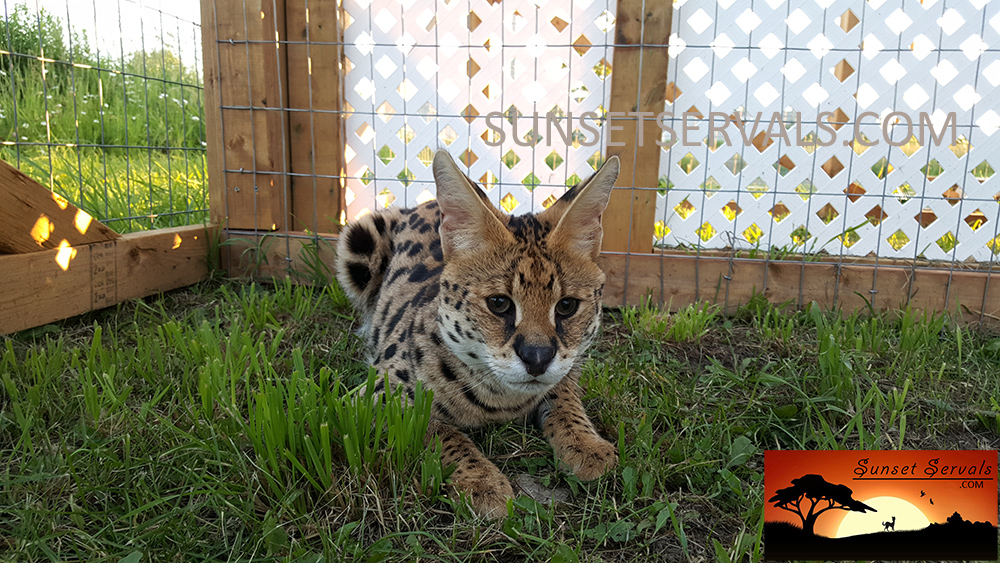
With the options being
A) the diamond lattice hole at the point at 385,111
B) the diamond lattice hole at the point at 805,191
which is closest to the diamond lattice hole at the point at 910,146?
the diamond lattice hole at the point at 805,191

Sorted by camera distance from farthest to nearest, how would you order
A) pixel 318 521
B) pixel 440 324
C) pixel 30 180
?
1. pixel 30 180
2. pixel 440 324
3. pixel 318 521

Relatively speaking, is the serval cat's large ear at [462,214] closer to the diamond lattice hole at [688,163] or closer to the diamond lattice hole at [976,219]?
the diamond lattice hole at [688,163]

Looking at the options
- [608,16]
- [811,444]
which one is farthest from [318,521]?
[608,16]

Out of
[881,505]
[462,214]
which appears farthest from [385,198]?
[881,505]

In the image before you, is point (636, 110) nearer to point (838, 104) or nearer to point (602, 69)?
point (602, 69)

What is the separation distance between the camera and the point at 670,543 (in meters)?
1.61

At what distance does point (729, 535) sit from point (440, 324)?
3.49 ft

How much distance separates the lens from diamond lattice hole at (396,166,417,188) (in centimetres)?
394

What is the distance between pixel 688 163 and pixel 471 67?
152cm

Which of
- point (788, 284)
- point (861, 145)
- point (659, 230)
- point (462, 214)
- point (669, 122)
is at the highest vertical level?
point (669, 122)

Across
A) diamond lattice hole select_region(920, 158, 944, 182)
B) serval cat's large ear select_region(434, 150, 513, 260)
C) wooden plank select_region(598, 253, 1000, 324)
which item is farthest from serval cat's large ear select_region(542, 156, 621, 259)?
diamond lattice hole select_region(920, 158, 944, 182)

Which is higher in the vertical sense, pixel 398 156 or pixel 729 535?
pixel 398 156

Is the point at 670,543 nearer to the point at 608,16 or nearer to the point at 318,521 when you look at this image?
the point at 318,521

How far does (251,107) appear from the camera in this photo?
3.70 m
